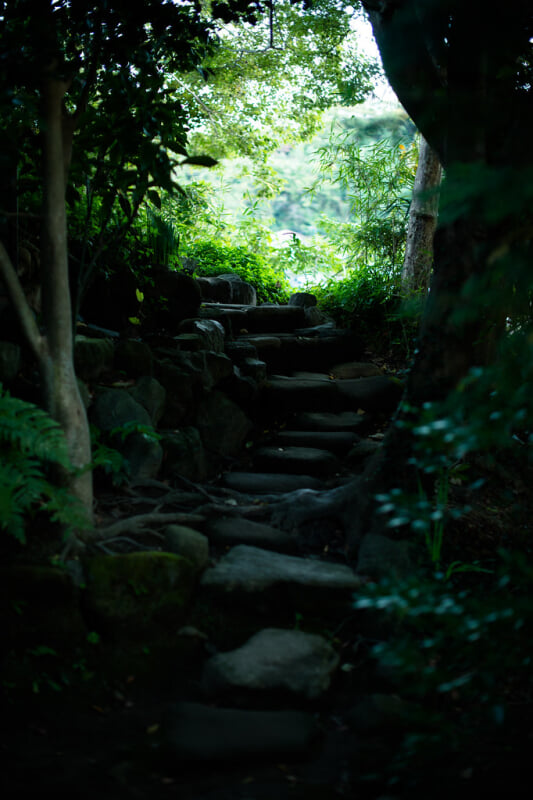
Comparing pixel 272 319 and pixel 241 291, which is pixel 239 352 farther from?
pixel 241 291

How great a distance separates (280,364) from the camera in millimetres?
6148

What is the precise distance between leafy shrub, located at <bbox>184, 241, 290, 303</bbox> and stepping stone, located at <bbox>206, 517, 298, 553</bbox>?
555cm

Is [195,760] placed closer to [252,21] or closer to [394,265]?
[252,21]

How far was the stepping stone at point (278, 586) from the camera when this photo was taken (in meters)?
2.79

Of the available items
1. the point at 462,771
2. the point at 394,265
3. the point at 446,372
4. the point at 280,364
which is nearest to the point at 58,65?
the point at 446,372

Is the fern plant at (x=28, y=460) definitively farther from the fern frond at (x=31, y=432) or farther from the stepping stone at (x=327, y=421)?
the stepping stone at (x=327, y=421)

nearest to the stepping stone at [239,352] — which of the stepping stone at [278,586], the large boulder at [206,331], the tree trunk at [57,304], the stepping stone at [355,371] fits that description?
the large boulder at [206,331]

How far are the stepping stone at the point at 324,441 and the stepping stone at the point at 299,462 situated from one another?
23 cm

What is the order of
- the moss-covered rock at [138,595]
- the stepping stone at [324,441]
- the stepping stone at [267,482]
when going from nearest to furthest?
the moss-covered rock at [138,595] → the stepping stone at [267,482] → the stepping stone at [324,441]

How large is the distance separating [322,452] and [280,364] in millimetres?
1918

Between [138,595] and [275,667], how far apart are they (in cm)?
70

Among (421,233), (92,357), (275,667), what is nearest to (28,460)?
(92,357)

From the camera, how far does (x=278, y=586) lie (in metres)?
2.82

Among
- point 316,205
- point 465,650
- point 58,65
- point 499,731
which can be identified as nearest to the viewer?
point 465,650
